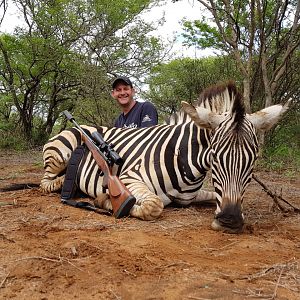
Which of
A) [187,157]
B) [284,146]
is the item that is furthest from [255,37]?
[187,157]

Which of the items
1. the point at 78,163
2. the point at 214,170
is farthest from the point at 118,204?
the point at 78,163

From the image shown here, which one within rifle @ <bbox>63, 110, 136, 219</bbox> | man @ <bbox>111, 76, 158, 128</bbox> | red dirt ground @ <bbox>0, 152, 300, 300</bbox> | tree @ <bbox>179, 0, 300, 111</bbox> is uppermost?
tree @ <bbox>179, 0, 300, 111</bbox>

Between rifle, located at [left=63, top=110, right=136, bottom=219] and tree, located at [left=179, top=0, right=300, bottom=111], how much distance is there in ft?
13.2

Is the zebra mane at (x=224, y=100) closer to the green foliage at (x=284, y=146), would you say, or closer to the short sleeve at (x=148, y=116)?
the short sleeve at (x=148, y=116)

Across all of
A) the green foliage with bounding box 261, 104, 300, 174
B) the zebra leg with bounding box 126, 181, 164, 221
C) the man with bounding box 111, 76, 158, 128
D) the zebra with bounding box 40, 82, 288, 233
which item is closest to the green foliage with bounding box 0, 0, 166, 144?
the green foliage with bounding box 261, 104, 300, 174

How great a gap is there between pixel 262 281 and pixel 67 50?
11129 millimetres

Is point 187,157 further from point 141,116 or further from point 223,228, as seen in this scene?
point 141,116

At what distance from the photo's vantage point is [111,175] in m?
3.59

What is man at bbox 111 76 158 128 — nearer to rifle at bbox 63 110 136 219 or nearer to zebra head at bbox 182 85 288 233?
rifle at bbox 63 110 136 219

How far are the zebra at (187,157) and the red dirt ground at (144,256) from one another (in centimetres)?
21

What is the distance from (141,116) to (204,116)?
2.02 meters

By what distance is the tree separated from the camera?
290 inches

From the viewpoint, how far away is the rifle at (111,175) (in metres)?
3.31

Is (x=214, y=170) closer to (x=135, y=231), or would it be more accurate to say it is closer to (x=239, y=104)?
(x=239, y=104)
